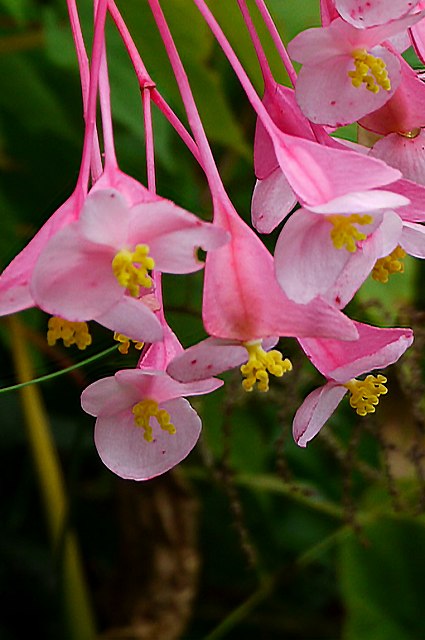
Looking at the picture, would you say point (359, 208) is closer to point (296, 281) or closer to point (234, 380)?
point (296, 281)

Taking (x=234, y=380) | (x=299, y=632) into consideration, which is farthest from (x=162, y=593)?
(x=234, y=380)

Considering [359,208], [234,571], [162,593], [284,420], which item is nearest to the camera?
[359,208]

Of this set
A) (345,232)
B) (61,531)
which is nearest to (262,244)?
(345,232)

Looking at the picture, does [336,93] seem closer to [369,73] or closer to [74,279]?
[369,73]

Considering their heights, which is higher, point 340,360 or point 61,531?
point 340,360

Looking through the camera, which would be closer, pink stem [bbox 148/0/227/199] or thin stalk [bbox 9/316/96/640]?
pink stem [bbox 148/0/227/199]

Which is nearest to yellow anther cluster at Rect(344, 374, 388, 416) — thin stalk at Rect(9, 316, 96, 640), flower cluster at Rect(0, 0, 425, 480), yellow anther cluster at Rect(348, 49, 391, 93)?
flower cluster at Rect(0, 0, 425, 480)

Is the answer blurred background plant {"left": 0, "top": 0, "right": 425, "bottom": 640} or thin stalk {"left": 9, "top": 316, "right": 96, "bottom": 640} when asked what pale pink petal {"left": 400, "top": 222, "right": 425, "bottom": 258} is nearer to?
blurred background plant {"left": 0, "top": 0, "right": 425, "bottom": 640}
